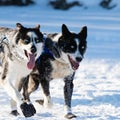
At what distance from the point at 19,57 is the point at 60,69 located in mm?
Answer: 571

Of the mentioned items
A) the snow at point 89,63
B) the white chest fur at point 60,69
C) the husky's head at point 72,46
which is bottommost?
the snow at point 89,63

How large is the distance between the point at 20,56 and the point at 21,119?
0.60m

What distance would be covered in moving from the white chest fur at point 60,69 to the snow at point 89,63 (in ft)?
1.30

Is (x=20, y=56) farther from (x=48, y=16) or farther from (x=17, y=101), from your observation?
(x=48, y=16)

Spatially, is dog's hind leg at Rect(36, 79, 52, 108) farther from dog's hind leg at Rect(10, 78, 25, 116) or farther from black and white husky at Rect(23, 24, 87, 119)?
dog's hind leg at Rect(10, 78, 25, 116)

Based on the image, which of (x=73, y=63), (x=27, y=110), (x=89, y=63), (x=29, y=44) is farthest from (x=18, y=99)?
(x=89, y=63)

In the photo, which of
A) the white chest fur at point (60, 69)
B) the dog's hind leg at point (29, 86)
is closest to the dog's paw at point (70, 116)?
the white chest fur at point (60, 69)

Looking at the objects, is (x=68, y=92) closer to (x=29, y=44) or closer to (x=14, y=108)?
(x=14, y=108)

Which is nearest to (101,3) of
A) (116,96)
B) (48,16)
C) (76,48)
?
(48,16)

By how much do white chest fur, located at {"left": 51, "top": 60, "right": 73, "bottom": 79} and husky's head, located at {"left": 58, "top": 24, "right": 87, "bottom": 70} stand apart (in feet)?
0.38

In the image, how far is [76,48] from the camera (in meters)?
4.63

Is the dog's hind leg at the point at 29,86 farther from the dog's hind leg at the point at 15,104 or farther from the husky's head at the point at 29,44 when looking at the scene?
the husky's head at the point at 29,44

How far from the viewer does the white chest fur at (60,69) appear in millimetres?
4859

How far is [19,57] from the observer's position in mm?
4480
